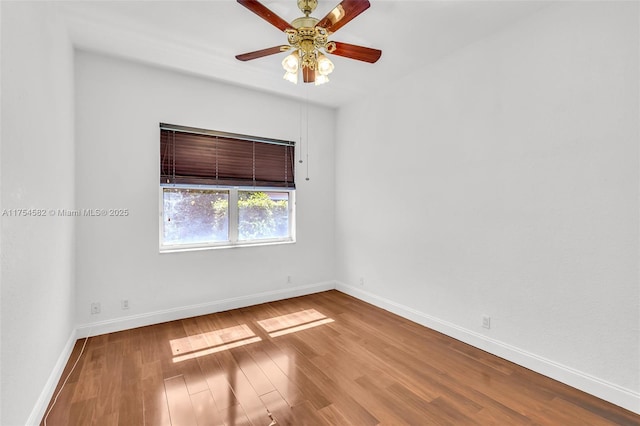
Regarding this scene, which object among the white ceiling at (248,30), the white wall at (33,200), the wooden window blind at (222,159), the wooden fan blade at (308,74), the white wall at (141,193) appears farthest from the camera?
the wooden window blind at (222,159)

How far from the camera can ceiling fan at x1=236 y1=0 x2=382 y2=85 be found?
1.82 m

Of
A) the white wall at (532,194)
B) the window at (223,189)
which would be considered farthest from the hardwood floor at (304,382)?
the window at (223,189)

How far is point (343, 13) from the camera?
1849mm

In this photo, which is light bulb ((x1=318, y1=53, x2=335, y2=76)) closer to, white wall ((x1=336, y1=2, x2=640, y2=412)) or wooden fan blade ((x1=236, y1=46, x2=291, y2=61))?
wooden fan blade ((x1=236, y1=46, x2=291, y2=61))

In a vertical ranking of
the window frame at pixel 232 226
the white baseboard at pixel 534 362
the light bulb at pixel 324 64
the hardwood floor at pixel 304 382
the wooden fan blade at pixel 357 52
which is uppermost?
the wooden fan blade at pixel 357 52

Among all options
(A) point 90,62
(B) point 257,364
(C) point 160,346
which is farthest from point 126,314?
(A) point 90,62

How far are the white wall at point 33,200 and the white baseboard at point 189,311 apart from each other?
0.46 metres

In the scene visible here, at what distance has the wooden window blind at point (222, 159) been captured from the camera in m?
3.41

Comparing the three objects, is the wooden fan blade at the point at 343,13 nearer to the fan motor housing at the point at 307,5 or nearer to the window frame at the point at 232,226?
the fan motor housing at the point at 307,5

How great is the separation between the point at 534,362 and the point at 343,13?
9.84ft

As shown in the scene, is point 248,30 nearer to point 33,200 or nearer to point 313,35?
point 313,35

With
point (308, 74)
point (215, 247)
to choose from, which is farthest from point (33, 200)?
point (308, 74)

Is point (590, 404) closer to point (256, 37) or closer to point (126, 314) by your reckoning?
point (256, 37)

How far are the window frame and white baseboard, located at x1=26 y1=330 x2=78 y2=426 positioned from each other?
1.18 metres
